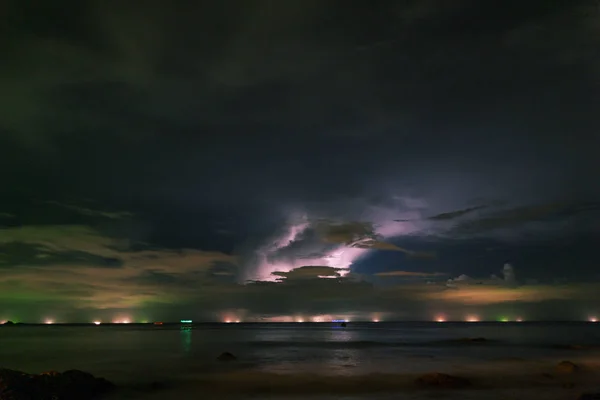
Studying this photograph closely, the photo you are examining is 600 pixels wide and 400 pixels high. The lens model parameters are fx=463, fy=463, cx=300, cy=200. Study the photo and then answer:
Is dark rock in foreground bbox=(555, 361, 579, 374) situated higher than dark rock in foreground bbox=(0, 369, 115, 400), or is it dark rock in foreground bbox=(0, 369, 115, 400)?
dark rock in foreground bbox=(0, 369, 115, 400)

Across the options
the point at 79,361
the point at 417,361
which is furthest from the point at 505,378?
the point at 79,361

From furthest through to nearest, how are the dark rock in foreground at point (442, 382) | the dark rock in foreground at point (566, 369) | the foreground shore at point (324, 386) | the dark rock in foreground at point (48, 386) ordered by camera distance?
the dark rock in foreground at point (566, 369) → the dark rock in foreground at point (442, 382) → the foreground shore at point (324, 386) → the dark rock in foreground at point (48, 386)

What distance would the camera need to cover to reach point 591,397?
2747 centimetres

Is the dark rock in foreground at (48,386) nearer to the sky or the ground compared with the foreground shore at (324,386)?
nearer to the sky

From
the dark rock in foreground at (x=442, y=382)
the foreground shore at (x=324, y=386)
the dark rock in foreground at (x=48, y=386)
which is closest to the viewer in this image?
the dark rock in foreground at (x=48, y=386)

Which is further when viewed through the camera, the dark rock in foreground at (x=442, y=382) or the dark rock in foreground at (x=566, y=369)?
the dark rock in foreground at (x=566, y=369)

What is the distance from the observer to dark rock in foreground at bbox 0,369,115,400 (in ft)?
82.2

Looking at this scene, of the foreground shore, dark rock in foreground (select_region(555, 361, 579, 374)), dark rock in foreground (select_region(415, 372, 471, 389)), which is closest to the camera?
the foreground shore

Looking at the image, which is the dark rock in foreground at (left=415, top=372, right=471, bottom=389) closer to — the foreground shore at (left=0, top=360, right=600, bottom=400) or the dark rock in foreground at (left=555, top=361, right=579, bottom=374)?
the foreground shore at (left=0, top=360, right=600, bottom=400)

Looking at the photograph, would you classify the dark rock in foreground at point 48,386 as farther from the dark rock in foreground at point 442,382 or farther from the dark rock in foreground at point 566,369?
the dark rock in foreground at point 566,369

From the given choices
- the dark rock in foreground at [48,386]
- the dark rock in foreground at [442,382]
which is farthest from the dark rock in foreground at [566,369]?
the dark rock in foreground at [48,386]

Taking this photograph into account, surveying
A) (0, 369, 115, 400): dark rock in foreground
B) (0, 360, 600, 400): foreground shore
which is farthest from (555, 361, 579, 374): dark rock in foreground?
(0, 369, 115, 400): dark rock in foreground

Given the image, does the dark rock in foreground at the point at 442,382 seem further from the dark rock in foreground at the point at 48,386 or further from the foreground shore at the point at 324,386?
the dark rock in foreground at the point at 48,386

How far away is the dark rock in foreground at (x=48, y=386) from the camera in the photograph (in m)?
25.0
